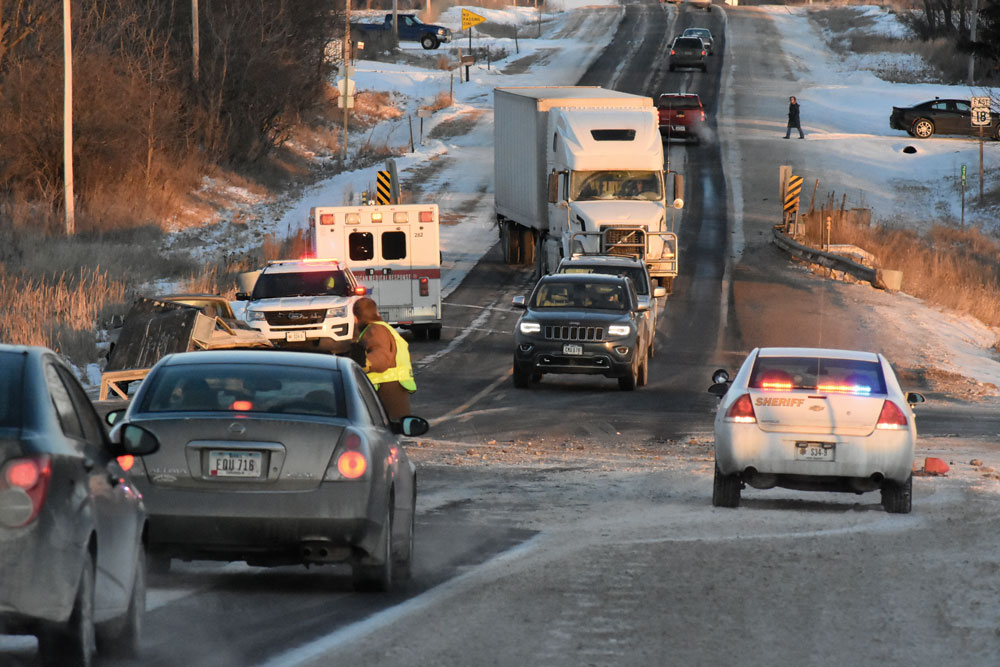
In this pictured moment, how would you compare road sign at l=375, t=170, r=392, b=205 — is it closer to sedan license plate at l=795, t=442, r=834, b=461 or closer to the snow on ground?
the snow on ground

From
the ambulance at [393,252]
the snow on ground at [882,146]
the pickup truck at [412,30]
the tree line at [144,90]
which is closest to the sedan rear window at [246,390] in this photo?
the ambulance at [393,252]

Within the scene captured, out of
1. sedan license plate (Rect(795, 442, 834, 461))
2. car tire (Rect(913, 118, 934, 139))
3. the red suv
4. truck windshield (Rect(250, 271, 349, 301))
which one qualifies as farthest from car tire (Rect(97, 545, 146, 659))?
car tire (Rect(913, 118, 934, 139))

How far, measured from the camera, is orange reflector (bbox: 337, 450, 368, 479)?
9234 mm

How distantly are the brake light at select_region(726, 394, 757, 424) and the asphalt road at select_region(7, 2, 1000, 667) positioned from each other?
0.78 meters

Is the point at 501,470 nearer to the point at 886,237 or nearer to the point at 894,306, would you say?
the point at 894,306

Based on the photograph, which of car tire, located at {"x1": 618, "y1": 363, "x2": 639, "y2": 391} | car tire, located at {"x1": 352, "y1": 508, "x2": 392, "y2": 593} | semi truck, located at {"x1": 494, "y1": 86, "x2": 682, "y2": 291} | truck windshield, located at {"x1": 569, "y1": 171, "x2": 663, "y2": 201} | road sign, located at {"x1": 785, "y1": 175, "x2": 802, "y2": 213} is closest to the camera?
car tire, located at {"x1": 352, "y1": 508, "x2": 392, "y2": 593}

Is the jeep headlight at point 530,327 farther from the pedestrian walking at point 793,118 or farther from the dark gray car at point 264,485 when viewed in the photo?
the pedestrian walking at point 793,118

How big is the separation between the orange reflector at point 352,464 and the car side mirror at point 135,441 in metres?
1.78

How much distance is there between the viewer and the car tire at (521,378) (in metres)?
25.3

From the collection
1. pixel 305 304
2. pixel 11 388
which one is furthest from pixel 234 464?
pixel 305 304

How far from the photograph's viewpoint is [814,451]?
13789 mm

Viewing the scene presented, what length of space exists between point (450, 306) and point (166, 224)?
1592 centimetres

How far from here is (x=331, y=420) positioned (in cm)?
938

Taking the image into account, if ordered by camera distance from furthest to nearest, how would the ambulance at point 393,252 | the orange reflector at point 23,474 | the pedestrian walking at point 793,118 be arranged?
1. the pedestrian walking at point 793,118
2. the ambulance at point 393,252
3. the orange reflector at point 23,474
